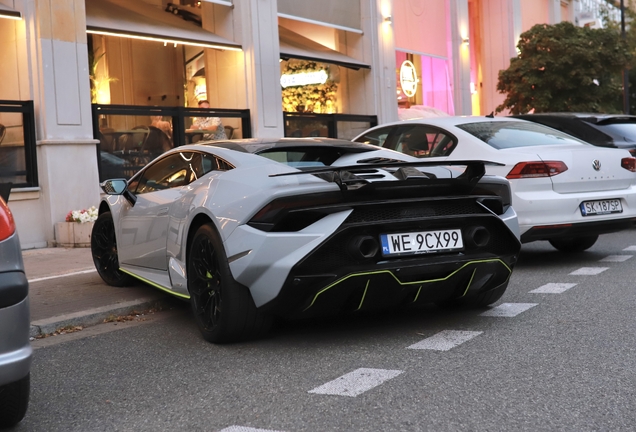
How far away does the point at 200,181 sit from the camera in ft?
18.3

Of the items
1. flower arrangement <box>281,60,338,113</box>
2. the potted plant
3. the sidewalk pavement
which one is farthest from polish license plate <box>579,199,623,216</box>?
flower arrangement <box>281,60,338,113</box>

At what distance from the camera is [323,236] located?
15.3 ft

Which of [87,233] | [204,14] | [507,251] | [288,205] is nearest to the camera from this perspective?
[288,205]

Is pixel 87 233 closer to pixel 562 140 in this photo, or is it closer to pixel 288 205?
pixel 562 140

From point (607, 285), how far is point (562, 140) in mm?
2102

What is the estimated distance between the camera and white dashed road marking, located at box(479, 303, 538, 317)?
568 centimetres

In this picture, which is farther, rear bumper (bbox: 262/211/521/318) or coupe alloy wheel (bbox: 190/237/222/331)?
coupe alloy wheel (bbox: 190/237/222/331)

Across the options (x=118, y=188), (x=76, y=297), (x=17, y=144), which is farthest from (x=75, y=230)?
(x=118, y=188)

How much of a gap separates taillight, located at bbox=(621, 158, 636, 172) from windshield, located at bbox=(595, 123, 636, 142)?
7.82 feet

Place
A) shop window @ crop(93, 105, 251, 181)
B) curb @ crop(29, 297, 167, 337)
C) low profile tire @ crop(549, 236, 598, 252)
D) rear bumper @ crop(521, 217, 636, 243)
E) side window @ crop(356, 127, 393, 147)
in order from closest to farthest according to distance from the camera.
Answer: curb @ crop(29, 297, 167, 337) < rear bumper @ crop(521, 217, 636, 243) < low profile tire @ crop(549, 236, 598, 252) < side window @ crop(356, 127, 393, 147) < shop window @ crop(93, 105, 251, 181)

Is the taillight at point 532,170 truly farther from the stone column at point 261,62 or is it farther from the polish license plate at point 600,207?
the stone column at point 261,62

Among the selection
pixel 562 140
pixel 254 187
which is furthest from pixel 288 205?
pixel 562 140

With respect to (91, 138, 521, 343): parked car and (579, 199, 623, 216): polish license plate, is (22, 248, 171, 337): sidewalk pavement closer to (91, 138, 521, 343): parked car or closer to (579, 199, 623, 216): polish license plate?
(91, 138, 521, 343): parked car

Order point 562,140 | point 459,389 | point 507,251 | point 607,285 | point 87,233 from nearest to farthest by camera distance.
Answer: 1. point 459,389
2. point 507,251
3. point 607,285
4. point 562,140
5. point 87,233
